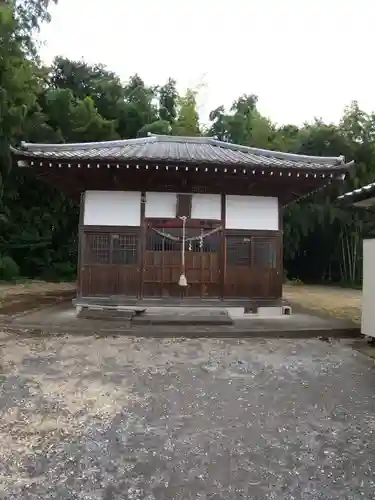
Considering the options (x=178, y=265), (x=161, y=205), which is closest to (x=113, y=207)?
(x=161, y=205)

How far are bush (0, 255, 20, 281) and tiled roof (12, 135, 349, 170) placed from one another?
8.83 meters

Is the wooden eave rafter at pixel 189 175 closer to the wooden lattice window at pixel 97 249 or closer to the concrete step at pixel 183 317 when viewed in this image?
the wooden lattice window at pixel 97 249

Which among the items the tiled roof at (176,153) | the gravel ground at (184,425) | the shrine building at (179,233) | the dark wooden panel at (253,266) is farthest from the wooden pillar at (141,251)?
the gravel ground at (184,425)

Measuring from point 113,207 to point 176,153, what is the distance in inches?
75.3

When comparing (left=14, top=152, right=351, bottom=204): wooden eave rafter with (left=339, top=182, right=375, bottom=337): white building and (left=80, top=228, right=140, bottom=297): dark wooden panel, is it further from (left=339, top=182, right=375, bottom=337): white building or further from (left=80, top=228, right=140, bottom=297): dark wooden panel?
(left=339, top=182, right=375, bottom=337): white building

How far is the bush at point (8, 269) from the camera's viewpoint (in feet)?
54.5

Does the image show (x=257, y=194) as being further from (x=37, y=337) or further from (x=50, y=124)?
(x=50, y=124)

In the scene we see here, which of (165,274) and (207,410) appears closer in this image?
(207,410)

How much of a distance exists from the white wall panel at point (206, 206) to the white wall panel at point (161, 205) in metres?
0.41

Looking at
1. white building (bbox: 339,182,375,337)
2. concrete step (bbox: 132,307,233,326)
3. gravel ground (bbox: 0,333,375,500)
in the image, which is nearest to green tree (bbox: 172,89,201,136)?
concrete step (bbox: 132,307,233,326)

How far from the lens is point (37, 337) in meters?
6.42

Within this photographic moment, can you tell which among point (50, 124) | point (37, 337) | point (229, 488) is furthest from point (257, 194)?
point (50, 124)

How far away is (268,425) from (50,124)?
1761 cm

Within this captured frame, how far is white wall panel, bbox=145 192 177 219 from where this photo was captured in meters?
8.76
